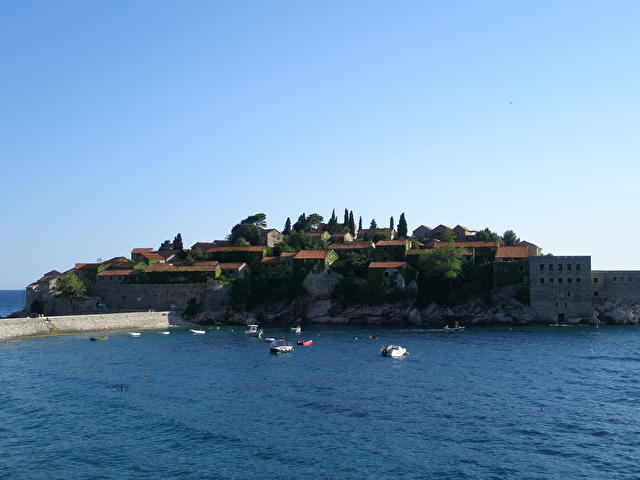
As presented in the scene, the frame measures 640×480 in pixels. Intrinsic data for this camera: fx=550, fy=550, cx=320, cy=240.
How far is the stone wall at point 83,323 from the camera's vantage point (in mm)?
76394

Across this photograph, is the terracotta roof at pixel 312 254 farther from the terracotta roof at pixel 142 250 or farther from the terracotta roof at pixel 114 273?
the terracotta roof at pixel 142 250

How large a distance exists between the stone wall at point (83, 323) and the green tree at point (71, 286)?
50.9 feet

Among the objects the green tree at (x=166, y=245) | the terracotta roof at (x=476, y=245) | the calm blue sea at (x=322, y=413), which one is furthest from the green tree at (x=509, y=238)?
the green tree at (x=166, y=245)

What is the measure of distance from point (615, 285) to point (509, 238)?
31.1m

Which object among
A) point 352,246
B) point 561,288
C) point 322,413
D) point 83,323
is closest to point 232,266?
point 352,246

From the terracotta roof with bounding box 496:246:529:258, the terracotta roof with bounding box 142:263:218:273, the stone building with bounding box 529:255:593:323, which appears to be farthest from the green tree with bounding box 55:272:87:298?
the stone building with bounding box 529:255:593:323

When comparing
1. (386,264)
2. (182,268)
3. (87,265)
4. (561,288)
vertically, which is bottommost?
(561,288)

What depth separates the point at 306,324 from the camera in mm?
97188

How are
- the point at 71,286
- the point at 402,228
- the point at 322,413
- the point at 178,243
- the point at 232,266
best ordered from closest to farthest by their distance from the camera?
the point at 322,413
the point at 71,286
the point at 232,266
the point at 402,228
the point at 178,243

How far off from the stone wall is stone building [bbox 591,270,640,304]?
230 feet

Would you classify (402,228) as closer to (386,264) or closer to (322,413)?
(386,264)

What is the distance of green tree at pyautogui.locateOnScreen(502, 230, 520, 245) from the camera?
118 meters

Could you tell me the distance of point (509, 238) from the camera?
389 ft

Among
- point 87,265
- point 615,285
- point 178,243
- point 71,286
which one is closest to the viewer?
point 615,285
